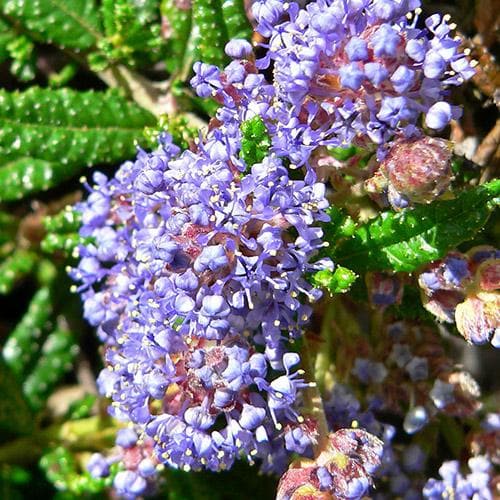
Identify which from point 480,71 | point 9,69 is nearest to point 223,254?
point 480,71

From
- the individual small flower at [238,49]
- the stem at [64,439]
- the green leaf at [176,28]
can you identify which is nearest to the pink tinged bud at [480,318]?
the individual small flower at [238,49]

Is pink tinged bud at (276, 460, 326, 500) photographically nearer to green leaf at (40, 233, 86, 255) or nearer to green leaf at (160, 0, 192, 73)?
green leaf at (40, 233, 86, 255)

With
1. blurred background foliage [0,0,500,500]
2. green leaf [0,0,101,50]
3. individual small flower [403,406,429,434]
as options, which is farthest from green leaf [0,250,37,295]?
individual small flower [403,406,429,434]

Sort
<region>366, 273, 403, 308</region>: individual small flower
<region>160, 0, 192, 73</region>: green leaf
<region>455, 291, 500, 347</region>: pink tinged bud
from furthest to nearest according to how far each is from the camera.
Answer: <region>160, 0, 192, 73</region>: green leaf, <region>366, 273, 403, 308</region>: individual small flower, <region>455, 291, 500, 347</region>: pink tinged bud

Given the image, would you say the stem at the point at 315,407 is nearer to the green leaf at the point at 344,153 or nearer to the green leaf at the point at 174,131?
the green leaf at the point at 344,153

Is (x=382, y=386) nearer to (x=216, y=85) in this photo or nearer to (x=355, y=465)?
(x=355, y=465)

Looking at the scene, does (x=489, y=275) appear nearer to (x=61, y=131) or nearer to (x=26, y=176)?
(x=61, y=131)
